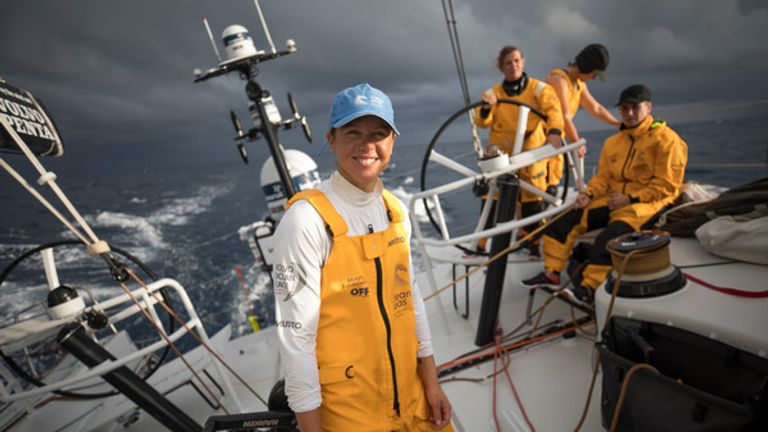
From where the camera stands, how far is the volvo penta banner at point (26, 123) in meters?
1.48

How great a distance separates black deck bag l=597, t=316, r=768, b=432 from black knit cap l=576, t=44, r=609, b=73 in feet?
7.96

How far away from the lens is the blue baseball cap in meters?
0.94

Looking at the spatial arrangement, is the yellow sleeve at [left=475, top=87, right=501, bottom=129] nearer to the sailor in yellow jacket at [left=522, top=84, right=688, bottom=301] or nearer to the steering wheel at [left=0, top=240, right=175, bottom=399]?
the sailor in yellow jacket at [left=522, top=84, right=688, bottom=301]

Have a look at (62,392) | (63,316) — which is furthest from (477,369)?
(62,392)

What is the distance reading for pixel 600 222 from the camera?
8.66ft

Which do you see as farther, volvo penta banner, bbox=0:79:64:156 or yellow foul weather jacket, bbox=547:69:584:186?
yellow foul weather jacket, bbox=547:69:584:186

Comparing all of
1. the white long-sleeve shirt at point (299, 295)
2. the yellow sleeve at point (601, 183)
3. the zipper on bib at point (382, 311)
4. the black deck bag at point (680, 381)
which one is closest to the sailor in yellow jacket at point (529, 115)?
the yellow sleeve at point (601, 183)

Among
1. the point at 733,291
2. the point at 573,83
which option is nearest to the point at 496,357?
the point at 733,291

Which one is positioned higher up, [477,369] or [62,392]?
[62,392]

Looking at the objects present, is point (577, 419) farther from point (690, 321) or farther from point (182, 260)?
point (182, 260)

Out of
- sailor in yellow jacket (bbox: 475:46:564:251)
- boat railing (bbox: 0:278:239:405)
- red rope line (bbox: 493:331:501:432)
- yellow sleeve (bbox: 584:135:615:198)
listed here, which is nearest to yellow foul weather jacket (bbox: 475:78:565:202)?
sailor in yellow jacket (bbox: 475:46:564:251)

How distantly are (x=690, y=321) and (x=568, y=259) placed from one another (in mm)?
1442

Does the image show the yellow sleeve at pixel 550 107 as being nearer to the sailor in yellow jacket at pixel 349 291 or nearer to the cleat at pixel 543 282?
the cleat at pixel 543 282

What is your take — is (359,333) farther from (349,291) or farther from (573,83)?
(573,83)
